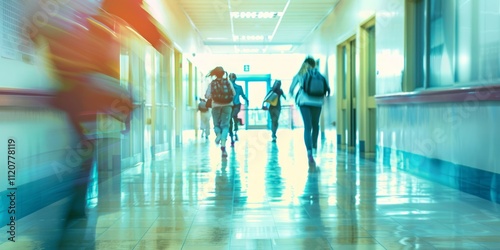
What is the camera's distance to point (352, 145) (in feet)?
34.3

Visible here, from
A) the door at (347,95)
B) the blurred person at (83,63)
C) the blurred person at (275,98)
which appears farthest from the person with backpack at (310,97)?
the blurred person at (275,98)

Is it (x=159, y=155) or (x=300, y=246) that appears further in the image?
(x=159, y=155)

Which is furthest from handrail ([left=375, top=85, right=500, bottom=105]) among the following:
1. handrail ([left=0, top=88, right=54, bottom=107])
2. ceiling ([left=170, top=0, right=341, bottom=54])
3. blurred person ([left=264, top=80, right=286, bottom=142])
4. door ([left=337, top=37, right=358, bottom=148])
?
blurred person ([left=264, top=80, right=286, bottom=142])

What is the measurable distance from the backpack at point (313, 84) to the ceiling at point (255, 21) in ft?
14.1

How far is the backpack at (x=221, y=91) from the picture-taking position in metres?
7.98

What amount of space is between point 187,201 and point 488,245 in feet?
7.62

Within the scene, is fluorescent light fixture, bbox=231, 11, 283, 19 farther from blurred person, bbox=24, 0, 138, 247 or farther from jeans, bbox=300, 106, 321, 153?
blurred person, bbox=24, 0, 138, 247

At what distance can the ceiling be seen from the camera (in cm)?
1119

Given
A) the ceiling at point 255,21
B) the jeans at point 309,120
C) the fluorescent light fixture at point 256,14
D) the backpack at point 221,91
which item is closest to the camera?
the jeans at point 309,120

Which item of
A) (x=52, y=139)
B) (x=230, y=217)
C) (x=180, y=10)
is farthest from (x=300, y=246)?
(x=180, y=10)

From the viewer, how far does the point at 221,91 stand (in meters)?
7.99

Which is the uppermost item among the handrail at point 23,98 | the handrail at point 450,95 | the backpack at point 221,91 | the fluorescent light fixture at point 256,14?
the fluorescent light fixture at point 256,14

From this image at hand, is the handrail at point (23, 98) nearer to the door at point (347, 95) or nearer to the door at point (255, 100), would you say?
the door at point (347, 95)

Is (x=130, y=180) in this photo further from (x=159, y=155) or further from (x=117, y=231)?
(x=159, y=155)
